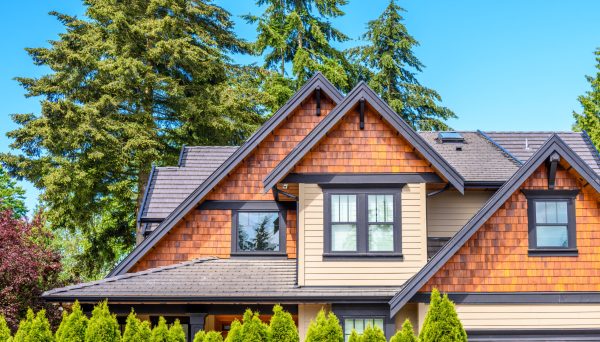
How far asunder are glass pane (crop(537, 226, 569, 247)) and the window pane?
371 cm

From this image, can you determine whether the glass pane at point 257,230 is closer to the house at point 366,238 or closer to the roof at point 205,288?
the house at point 366,238

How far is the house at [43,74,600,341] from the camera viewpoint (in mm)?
13905

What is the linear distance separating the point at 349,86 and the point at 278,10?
5316 mm

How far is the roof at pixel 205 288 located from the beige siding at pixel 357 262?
0.21 meters

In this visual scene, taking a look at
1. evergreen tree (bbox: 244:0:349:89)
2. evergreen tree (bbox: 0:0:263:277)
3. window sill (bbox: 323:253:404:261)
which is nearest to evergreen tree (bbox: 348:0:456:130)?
evergreen tree (bbox: 244:0:349:89)

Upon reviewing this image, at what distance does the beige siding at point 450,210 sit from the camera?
17.0 meters

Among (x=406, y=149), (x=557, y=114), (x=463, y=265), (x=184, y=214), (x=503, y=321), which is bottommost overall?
(x=503, y=321)

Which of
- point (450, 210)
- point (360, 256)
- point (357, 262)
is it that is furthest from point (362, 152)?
point (450, 210)

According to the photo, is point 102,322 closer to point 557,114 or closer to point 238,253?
point 238,253

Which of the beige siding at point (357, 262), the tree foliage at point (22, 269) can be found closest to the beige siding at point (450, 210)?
the beige siding at point (357, 262)

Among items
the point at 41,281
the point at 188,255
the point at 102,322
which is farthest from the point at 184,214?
the point at 41,281

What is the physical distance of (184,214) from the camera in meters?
16.4

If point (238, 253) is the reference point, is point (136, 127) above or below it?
above

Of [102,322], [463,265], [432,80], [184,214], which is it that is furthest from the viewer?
[432,80]
